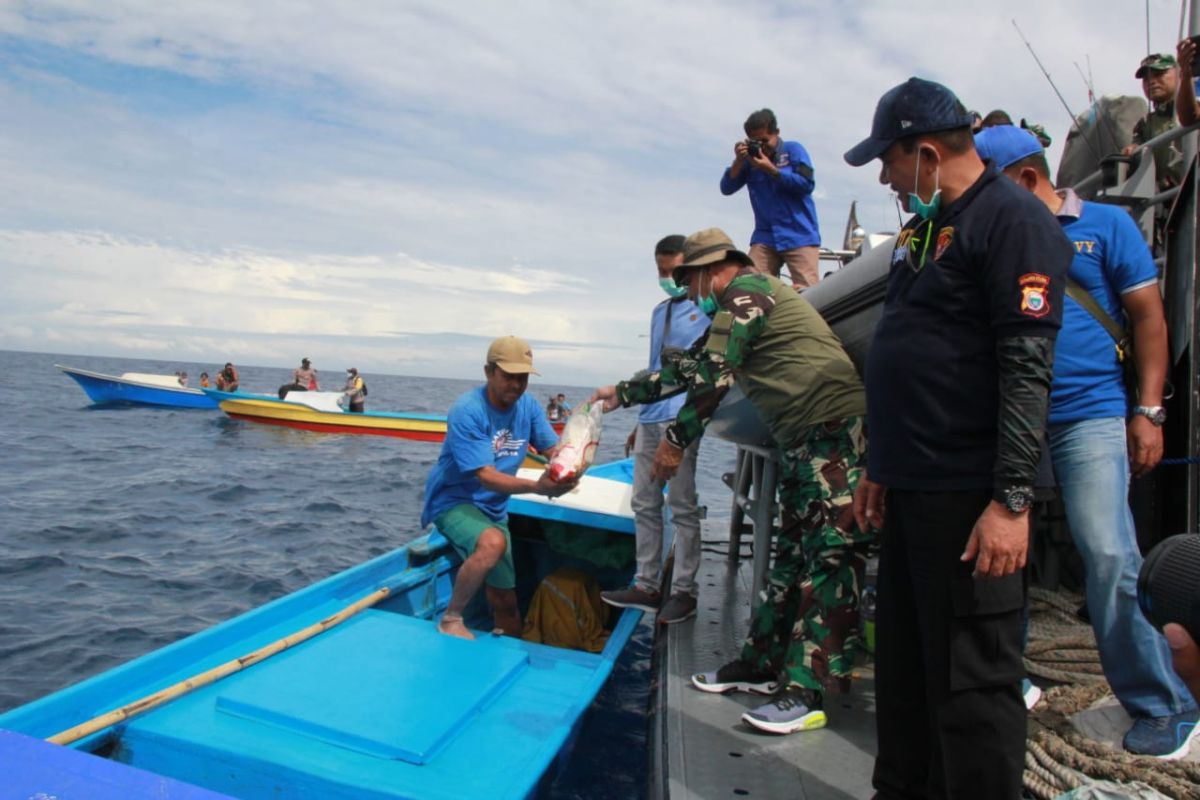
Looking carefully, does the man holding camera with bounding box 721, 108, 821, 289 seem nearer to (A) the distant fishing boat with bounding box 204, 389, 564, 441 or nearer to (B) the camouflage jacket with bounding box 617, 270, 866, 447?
(B) the camouflage jacket with bounding box 617, 270, 866, 447

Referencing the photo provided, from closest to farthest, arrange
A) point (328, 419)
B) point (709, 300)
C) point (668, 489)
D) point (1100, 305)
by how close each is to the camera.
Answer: point (1100, 305) → point (709, 300) → point (668, 489) → point (328, 419)

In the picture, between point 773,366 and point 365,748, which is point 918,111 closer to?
point 773,366


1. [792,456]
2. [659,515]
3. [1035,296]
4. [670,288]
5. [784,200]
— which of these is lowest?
[659,515]

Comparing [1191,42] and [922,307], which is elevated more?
[1191,42]

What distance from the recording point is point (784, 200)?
5.28 meters

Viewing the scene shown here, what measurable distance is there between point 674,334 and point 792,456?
1.44m

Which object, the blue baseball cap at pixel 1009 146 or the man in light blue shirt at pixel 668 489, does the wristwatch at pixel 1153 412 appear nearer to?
the blue baseball cap at pixel 1009 146

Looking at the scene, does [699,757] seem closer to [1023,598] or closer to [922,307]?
[1023,598]

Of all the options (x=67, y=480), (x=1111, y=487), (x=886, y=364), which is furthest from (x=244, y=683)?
(x=67, y=480)

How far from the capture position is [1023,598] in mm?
1774

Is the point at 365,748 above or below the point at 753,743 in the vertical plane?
below

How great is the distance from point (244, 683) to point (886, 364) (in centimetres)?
274

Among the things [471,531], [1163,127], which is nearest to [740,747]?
[471,531]

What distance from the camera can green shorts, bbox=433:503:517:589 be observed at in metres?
4.38
